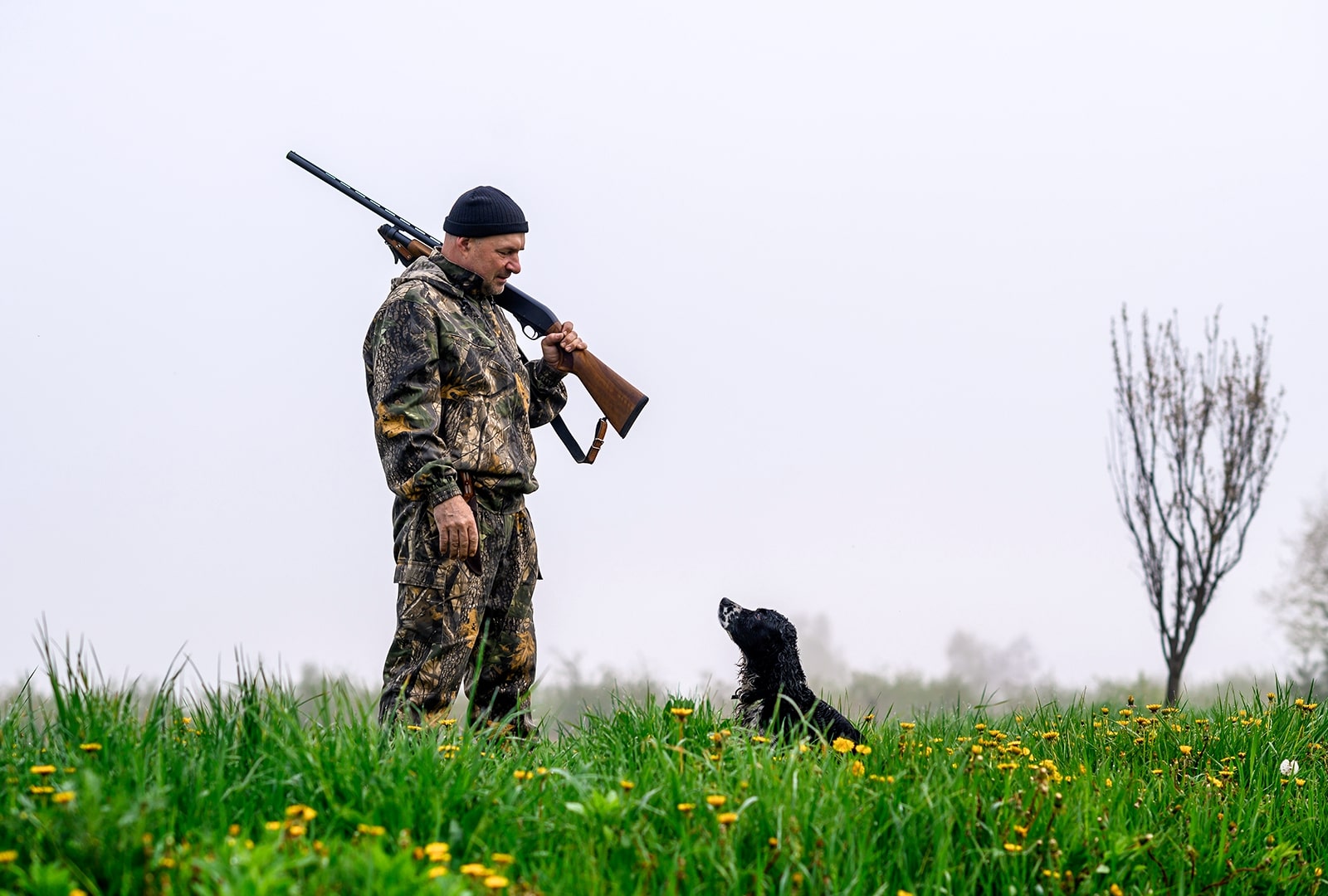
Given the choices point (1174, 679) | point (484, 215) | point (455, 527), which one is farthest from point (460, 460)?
point (1174, 679)

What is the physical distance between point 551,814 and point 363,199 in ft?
12.5

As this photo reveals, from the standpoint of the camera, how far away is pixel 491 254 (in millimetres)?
5492

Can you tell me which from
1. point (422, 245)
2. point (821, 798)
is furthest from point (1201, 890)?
point (422, 245)

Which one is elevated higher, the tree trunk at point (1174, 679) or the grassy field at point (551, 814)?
the tree trunk at point (1174, 679)

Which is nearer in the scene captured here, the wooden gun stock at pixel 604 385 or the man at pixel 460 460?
the man at pixel 460 460

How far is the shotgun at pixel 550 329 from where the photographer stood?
18.8 feet

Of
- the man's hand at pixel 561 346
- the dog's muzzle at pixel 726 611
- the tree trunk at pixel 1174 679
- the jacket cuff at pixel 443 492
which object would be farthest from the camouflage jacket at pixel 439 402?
the tree trunk at pixel 1174 679

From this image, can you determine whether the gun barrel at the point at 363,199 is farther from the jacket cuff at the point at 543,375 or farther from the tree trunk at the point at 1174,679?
the tree trunk at the point at 1174,679

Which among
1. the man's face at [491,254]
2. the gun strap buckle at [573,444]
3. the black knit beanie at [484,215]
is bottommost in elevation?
the gun strap buckle at [573,444]

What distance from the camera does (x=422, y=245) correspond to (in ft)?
19.7

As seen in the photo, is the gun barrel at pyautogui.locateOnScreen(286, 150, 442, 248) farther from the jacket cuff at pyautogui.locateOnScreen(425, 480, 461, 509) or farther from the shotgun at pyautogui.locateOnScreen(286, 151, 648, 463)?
the jacket cuff at pyautogui.locateOnScreen(425, 480, 461, 509)

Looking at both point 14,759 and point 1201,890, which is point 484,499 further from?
point 1201,890

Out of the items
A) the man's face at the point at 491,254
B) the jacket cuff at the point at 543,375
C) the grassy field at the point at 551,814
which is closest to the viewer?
the grassy field at the point at 551,814

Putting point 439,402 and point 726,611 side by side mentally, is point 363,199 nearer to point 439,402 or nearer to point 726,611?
point 439,402
